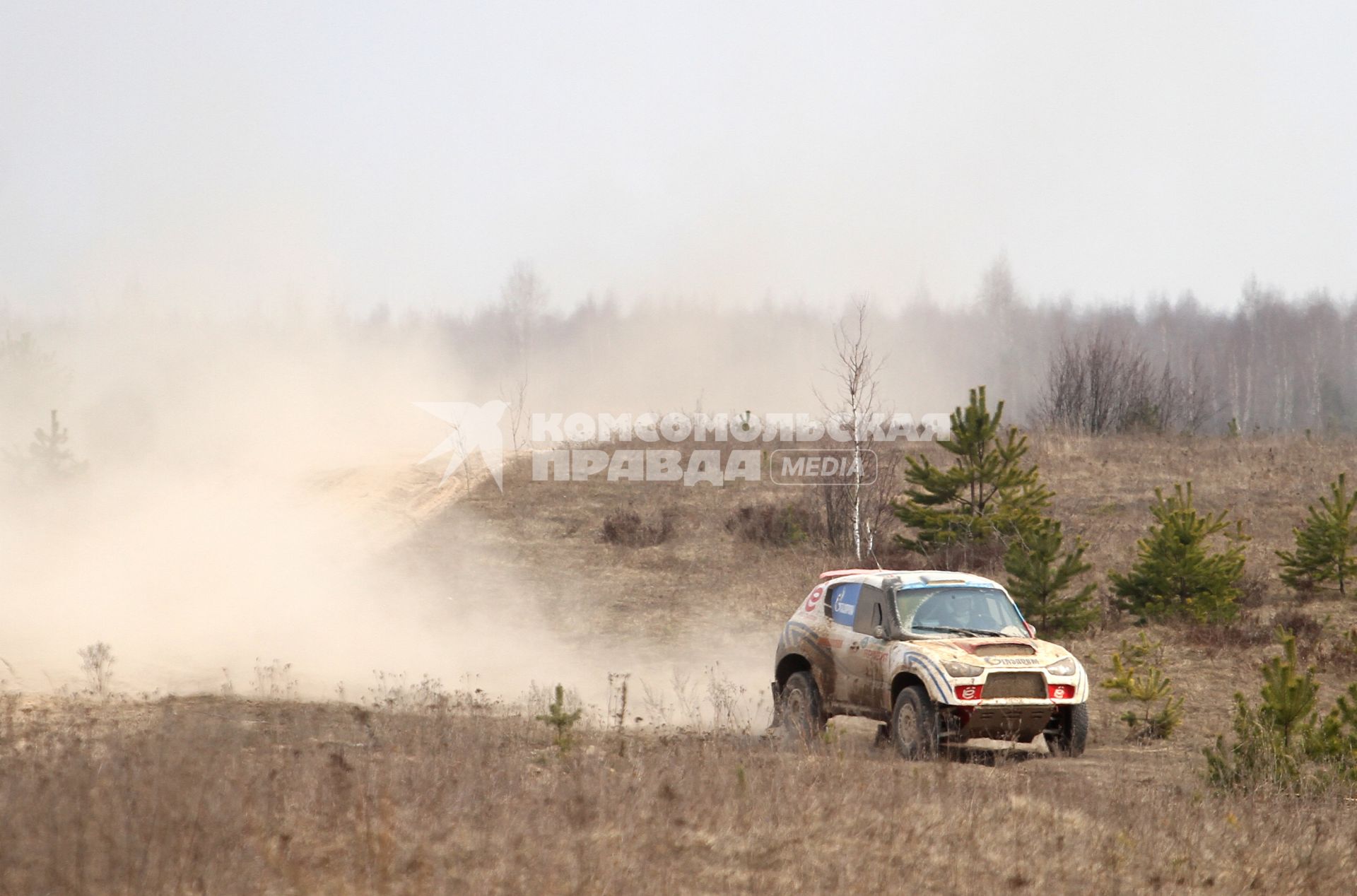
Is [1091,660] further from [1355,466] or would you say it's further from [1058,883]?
[1355,466]

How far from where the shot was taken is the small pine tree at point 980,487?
21250mm

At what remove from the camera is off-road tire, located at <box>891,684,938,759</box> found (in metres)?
10.1

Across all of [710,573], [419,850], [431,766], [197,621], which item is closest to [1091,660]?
[710,573]

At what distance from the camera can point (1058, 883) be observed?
20.9 feet

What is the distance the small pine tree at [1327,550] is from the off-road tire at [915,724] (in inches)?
511

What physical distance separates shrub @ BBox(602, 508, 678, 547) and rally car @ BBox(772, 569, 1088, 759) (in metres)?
17.3

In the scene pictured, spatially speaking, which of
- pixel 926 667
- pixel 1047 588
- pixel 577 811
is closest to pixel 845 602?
pixel 926 667

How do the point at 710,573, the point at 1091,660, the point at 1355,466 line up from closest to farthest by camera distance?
1. the point at 1091,660
2. the point at 710,573
3. the point at 1355,466

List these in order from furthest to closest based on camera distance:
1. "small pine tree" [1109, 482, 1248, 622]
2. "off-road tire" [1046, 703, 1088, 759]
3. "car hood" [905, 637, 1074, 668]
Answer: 1. "small pine tree" [1109, 482, 1248, 622]
2. "off-road tire" [1046, 703, 1088, 759]
3. "car hood" [905, 637, 1074, 668]

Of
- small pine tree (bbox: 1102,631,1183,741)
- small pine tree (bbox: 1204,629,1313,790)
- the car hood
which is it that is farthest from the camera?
small pine tree (bbox: 1102,631,1183,741)

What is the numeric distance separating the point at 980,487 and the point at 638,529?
11267 millimetres

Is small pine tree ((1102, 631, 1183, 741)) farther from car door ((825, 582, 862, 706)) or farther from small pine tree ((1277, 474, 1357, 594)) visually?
small pine tree ((1277, 474, 1357, 594))

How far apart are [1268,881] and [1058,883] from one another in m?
1.33
